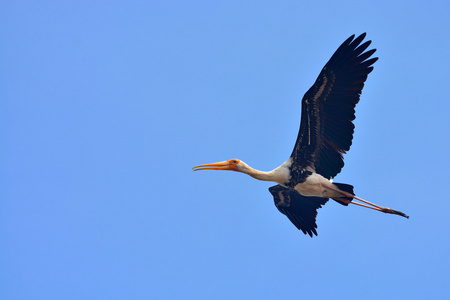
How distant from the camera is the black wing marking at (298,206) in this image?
2356 cm

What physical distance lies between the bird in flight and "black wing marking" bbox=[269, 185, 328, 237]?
2.0 inches

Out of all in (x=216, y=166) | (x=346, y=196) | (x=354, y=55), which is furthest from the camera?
(x=216, y=166)

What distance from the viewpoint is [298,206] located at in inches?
941

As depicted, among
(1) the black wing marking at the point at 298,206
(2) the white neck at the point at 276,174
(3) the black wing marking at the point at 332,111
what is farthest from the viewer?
(1) the black wing marking at the point at 298,206

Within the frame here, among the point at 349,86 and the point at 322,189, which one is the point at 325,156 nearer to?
the point at 322,189

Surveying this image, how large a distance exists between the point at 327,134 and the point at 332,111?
0.80 m

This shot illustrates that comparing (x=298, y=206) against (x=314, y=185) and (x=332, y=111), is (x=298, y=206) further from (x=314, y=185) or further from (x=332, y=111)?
(x=332, y=111)

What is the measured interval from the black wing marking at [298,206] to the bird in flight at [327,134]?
0.05 meters

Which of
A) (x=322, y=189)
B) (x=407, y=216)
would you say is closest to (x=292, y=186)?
(x=322, y=189)

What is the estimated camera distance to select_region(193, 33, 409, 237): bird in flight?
809 inches

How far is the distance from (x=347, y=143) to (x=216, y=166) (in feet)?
15.9

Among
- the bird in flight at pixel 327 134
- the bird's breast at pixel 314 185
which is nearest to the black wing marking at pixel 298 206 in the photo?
the bird in flight at pixel 327 134

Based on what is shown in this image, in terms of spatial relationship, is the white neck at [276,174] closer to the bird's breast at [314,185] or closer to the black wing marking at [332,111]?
the black wing marking at [332,111]

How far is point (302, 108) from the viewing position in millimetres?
21078
